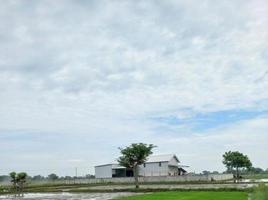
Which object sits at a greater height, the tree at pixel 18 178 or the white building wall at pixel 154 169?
the white building wall at pixel 154 169

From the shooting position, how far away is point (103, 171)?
Result: 336 feet

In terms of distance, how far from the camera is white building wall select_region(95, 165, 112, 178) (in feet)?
330

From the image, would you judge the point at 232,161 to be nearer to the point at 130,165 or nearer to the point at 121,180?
the point at 121,180

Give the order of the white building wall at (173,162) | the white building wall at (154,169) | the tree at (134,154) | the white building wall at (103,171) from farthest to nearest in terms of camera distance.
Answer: the white building wall at (103,171), the white building wall at (173,162), the white building wall at (154,169), the tree at (134,154)

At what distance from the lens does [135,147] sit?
60.9m

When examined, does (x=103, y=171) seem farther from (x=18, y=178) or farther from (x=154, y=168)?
(x=18, y=178)

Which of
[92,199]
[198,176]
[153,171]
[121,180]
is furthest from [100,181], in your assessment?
[92,199]

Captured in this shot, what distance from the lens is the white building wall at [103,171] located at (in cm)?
10071

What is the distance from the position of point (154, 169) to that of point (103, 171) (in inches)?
541

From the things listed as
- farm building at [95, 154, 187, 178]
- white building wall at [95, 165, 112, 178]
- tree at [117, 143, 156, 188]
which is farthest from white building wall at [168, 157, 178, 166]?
tree at [117, 143, 156, 188]

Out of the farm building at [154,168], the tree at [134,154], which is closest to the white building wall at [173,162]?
the farm building at [154,168]

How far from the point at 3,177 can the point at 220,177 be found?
80.6 meters

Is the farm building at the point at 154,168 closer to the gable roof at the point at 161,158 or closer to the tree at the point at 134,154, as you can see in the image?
the gable roof at the point at 161,158

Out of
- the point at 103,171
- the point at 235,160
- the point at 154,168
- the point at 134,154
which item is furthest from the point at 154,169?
the point at 134,154
